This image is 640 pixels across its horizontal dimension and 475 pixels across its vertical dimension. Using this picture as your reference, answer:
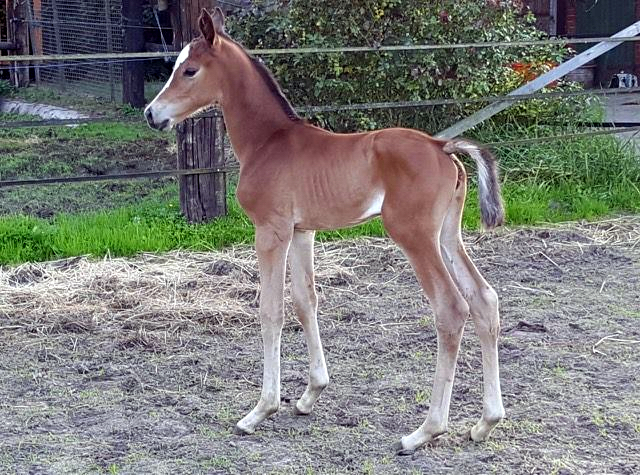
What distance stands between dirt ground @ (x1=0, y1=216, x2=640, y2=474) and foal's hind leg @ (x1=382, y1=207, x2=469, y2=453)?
3.5 inches

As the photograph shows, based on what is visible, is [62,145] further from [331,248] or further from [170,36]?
[170,36]

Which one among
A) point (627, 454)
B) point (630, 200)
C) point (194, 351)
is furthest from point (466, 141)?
point (630, 200)

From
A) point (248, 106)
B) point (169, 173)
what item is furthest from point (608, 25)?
point (248, 106)

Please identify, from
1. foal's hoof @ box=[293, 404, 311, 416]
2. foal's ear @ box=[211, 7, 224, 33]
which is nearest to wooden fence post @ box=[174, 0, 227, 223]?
foal's ear @ box=[211, 7, 224, 33]

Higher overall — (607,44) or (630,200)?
(607,44)

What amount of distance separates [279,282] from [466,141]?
3.21 ft

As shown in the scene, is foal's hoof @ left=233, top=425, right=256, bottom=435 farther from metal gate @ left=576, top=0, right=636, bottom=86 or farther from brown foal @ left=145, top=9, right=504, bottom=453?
metal gate @ left=576, top=0, right=636, bottom=86

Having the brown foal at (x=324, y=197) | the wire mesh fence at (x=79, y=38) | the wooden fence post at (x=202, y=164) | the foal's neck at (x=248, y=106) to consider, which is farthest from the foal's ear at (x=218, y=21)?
the wire mesh fence at (x=79, y=38)

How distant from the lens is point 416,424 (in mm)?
4094

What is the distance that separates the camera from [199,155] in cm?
743

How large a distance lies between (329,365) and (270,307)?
92 centimetres

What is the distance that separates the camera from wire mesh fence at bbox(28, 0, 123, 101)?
16531mm

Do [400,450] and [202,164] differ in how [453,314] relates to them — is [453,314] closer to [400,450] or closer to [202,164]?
[400,450]

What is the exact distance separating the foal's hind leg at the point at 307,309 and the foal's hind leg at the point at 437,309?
54 centimetres
